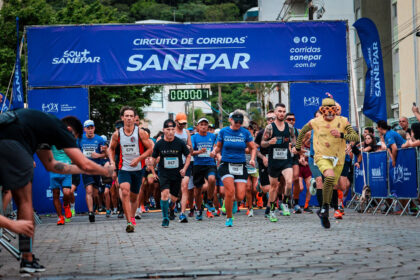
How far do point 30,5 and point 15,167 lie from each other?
4115 centimetres

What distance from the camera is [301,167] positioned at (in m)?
18.8

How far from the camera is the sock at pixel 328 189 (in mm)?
12172

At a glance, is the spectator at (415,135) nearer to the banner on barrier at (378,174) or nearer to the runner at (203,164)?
the banner on barrier at (378,174)

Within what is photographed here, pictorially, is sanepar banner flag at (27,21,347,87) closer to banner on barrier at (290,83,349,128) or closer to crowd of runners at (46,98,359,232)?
banner on barrier at (290,83,349,128)

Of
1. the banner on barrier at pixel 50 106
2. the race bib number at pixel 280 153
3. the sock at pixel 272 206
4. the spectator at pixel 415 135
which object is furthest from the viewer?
the banner on barrier at pixel 50 106

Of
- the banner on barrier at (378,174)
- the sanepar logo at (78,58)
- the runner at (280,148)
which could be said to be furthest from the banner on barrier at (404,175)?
the sanepar logo at (78,58)

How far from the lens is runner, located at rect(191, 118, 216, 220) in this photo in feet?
54.3

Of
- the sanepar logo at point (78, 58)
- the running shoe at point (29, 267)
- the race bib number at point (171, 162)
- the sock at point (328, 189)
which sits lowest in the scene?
the running shoe at point (29, 267)

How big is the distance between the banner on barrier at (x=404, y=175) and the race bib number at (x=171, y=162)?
184 inches

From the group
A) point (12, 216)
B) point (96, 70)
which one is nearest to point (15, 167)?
point (12, 216)

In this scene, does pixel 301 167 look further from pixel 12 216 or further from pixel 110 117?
pixel 110 117

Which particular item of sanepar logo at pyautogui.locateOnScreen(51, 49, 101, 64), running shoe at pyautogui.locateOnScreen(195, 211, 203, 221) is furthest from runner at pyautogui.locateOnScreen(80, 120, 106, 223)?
sanepar logo at pyautogui.locateOnScreen(51, 49, 101, 64)

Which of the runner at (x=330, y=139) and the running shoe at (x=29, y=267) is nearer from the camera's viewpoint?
the running shoe at (x=29, y=267)

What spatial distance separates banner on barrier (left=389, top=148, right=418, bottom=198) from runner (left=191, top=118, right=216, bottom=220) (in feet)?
12.5
